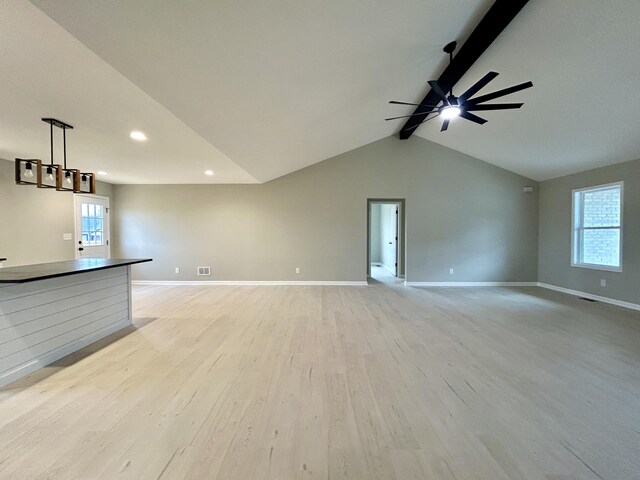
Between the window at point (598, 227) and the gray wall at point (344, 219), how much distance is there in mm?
915

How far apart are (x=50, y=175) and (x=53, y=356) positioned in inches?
76.8

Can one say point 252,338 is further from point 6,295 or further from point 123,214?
point 123,214

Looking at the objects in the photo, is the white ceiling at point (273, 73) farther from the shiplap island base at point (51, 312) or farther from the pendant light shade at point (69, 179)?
the shiplap island base at point (51, 312)

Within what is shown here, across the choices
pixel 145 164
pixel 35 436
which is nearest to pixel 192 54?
pixel 35 436

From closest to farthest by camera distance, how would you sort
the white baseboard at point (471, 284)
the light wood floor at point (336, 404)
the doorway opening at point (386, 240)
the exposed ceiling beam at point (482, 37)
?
the light wood floor at point (336, 404) → the exposed ceiling beam at point (482, 37) → the white baseboard at point (471, 284) → the doorway opening at point (386, 240)

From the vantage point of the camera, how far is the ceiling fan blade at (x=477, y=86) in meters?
2.73

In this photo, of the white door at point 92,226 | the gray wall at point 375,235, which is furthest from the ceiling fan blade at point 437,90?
the gray wall at point 375,235

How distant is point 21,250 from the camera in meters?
4.80

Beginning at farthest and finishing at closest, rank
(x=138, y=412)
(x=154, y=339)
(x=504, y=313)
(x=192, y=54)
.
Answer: (x=504, y=313) → (x=154, y=339) → (x=192, y=54) → (x=138, y=412)

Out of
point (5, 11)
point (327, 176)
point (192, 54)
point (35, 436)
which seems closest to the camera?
point (5, 11)

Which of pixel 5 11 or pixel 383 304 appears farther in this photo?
pixel 383 304

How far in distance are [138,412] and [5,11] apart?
8.52 feet

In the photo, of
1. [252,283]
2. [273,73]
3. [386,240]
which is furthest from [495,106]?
[386,240]

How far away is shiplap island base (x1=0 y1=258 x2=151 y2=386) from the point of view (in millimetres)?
2371
